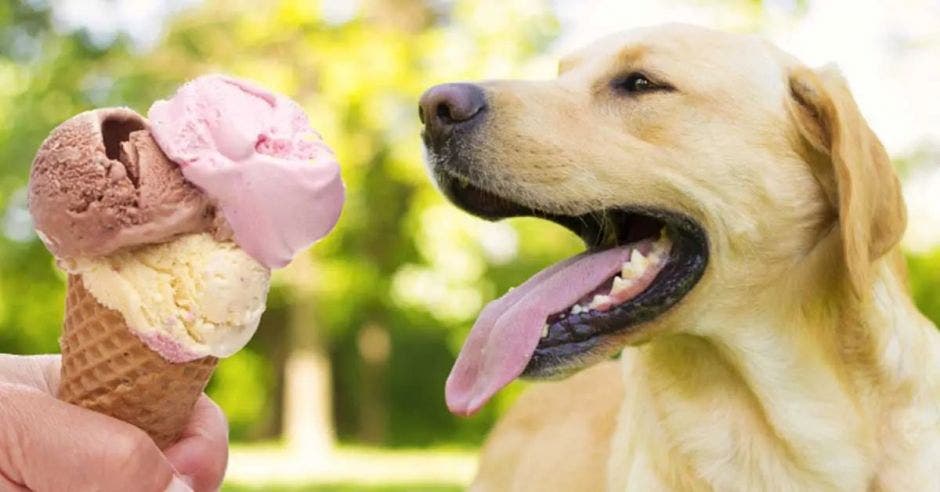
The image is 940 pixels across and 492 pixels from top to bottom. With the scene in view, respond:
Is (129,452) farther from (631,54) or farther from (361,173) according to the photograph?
(361,173)

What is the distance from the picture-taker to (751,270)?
10.3 ft

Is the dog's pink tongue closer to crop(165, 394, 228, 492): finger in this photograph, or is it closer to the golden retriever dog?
the golden retriever dog

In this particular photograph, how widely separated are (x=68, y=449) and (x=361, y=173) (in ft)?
51.1

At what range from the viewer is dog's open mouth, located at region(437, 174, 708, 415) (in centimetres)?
308

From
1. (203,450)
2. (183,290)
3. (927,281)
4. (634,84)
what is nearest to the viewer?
(183,290)

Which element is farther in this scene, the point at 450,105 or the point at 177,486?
the point at 450,105

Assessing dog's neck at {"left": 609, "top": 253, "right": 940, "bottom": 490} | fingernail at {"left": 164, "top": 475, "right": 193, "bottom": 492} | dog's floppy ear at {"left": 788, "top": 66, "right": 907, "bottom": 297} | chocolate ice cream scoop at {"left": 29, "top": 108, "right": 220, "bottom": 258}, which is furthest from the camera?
dog's neck at {"left": 609, "top": 253, "right": 940, "bottom": 490}

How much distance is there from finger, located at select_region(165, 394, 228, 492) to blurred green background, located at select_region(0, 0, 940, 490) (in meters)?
9.51

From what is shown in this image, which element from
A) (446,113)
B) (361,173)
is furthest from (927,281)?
(446,113)

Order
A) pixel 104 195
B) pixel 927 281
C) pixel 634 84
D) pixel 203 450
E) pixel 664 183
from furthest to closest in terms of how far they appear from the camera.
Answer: pixel 927 281 < pixel 634 84 < pixel 664 183 < pixel 203 450 < pixel 104 195

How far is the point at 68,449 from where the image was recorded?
7.98 feet

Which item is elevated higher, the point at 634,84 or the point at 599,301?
the point at 634,84

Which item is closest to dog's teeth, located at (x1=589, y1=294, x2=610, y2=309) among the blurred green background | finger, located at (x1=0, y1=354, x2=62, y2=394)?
finger, located at (x1=0, y1=354, x2=62, y2=394)

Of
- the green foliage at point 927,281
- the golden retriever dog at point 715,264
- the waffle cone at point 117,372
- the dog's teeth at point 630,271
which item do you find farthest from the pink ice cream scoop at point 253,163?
the green foliage at point 927,281
